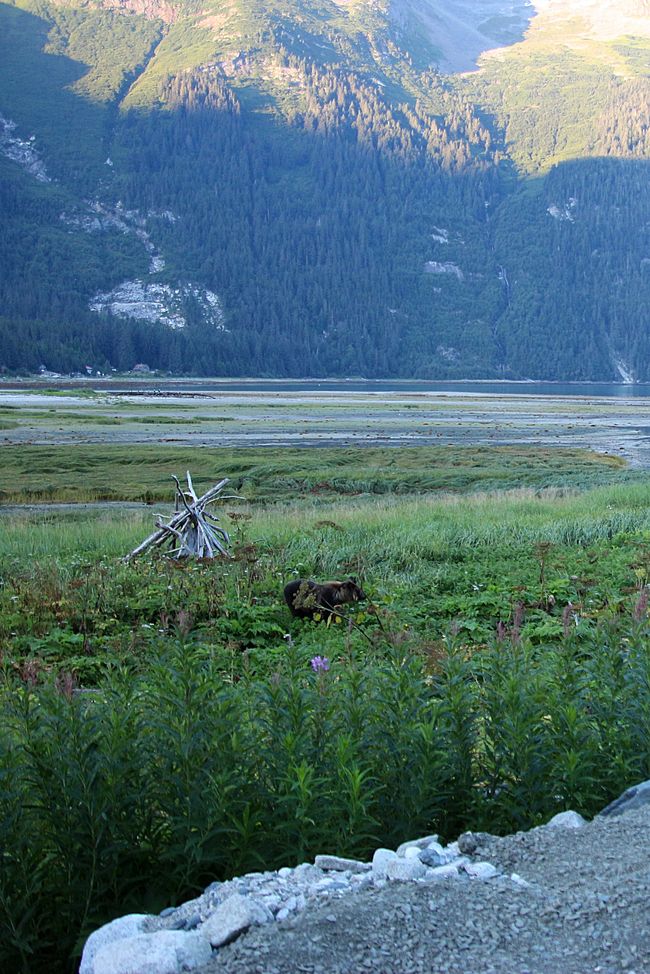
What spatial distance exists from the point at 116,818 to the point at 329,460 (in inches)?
1494

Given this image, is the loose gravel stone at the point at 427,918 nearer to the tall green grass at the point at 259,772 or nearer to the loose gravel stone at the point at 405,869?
the loose gravel stone at the point at 405,869

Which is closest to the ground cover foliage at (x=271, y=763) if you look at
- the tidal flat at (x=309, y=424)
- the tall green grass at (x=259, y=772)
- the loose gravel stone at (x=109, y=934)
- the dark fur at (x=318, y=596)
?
the tall green grass at (x=259, y=772)

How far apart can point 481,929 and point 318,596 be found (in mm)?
8179

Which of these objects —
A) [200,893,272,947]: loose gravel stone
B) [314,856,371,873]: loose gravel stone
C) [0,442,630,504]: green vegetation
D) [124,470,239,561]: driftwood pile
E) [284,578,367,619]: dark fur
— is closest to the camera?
[200,893,272,947]: loose gravel stone

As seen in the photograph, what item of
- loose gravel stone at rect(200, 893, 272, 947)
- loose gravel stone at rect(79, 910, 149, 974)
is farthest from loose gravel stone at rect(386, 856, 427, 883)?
loose gravel stone at rect(79, 910, 149, 974)

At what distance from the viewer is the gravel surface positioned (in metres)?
4.09

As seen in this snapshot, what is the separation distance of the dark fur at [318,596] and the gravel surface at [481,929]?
24.4 feet

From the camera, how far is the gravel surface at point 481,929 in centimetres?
409

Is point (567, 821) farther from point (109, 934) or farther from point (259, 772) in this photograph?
point (109, 934)

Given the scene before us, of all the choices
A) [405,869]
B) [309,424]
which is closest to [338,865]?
[405,869]

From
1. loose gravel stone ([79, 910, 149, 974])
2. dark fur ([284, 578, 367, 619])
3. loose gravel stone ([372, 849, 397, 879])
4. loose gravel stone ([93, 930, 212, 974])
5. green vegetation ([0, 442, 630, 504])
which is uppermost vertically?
loose gravel stone ([372, 849, 397, 879])

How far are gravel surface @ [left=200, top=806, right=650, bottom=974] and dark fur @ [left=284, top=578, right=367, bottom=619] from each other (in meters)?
7.43

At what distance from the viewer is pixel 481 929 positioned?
4.31 meters

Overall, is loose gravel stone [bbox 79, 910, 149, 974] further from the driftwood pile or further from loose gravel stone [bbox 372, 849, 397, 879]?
the driftwood pile
